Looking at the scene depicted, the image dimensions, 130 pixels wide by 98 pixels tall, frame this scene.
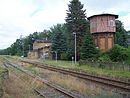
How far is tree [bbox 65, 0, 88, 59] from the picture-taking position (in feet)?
242

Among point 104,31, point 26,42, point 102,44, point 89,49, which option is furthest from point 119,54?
point 26,42

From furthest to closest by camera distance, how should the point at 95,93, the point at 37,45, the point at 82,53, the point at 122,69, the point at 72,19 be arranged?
the point at 37,45
the point at 72,19
the point at 82,53
the point at 122,69
the point at 95,93

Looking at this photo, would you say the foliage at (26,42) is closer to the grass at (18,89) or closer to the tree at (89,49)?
the tree at (89,49)

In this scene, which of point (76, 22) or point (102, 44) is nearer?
point (102, 44)

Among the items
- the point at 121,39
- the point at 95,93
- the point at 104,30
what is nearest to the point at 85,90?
the point at 95,93

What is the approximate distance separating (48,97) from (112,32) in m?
52.4

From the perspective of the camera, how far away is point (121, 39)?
295ft

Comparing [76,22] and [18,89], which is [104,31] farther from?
[18,89]

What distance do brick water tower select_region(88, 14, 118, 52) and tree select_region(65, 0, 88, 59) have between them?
649cm

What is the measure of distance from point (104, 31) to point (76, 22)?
11.6 m

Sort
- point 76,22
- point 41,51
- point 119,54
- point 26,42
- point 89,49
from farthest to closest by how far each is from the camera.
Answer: point 26,42 → point 41,51 → point 76,22 → point 89,49 → point 119,54

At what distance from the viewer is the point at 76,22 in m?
75.1

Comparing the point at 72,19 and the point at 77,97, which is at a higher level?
the point at 72,19

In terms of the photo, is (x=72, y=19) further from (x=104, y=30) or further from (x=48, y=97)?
(x=48, y=97)
